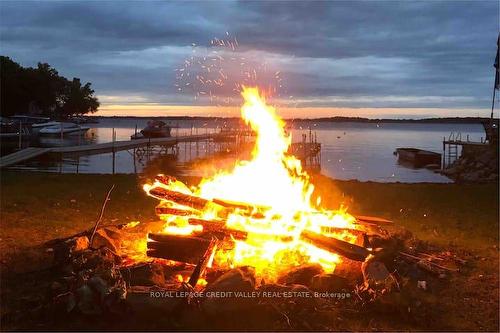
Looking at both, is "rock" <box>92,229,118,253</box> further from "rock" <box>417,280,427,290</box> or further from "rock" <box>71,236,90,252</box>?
"rock" <box>417,280,427,290</box>

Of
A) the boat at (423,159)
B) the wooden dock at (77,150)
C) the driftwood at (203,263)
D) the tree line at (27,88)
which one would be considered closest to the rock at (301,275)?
the driftwood at (203,263)

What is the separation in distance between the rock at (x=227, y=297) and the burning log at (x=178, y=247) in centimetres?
103

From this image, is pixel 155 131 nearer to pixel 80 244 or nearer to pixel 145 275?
pixel 80 244

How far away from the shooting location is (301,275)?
644 cm

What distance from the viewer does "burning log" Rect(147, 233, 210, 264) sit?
266 inches

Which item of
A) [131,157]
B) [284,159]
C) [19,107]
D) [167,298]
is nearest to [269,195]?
[284,159]

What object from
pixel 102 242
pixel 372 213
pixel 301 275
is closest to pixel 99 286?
pixel 102 242

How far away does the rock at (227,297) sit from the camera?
18.0ft

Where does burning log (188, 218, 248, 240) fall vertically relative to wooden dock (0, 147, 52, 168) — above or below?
above

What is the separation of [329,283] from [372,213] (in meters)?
6.17

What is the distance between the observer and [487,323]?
5773mm

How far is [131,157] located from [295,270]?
43.7 m

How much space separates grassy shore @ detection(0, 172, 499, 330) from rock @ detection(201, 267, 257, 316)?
148 centimetres

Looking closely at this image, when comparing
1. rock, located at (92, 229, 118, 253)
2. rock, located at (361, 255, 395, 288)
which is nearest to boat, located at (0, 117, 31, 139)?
rock, located at (92, 229, 118, 253)
